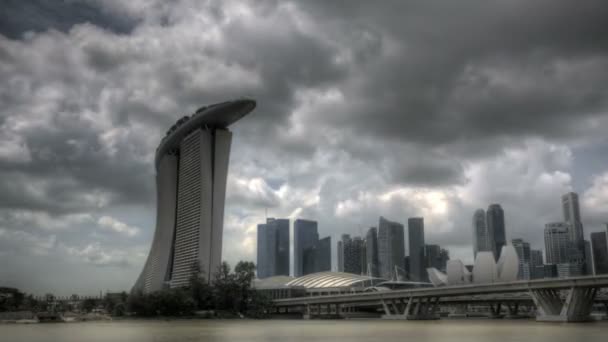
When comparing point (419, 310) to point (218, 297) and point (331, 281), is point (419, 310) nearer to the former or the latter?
point (218, 297)

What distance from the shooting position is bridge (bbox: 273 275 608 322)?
86.1 metres

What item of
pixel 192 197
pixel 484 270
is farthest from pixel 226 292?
pixel 484 270

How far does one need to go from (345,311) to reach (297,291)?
57.8ft

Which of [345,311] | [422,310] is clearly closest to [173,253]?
[345,311]

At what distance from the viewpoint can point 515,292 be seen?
349 feet

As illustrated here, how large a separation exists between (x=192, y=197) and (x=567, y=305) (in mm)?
98011

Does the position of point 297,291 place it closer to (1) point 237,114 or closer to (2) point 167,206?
(2) point 167,206

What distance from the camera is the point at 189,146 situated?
15925 centimetres

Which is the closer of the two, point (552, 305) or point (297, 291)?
point (552, 305)

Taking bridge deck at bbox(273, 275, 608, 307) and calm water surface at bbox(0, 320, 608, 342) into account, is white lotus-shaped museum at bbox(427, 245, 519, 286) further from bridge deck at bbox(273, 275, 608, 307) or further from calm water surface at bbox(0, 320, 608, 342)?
calm water surface at bbox(0, 320, 608, 342)

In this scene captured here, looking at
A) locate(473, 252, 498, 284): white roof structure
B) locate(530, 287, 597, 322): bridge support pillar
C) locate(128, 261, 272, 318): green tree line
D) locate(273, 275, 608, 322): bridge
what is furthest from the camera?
locate(473, 252, 498, 284): white roof structure

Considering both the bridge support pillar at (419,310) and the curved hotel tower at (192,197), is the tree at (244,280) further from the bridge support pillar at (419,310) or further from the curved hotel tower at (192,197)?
the bridge support pillar at (419,310)

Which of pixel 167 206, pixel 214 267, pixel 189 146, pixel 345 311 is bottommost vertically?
pixel 345 311

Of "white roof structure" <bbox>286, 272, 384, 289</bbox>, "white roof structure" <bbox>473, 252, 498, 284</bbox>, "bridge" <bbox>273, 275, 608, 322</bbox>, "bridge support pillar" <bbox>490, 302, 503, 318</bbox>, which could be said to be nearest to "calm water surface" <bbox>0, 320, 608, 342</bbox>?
"bridge" <bbox>273, 275, 608, 322</bbox>
